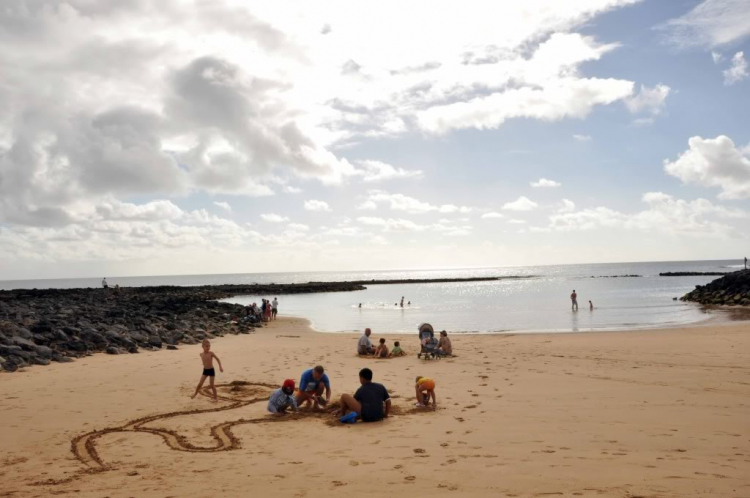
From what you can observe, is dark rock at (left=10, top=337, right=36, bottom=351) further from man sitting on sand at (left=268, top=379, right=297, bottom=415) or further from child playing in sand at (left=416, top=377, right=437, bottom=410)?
child playing in sand at (left=416, top=377, right=437, bottom=410)

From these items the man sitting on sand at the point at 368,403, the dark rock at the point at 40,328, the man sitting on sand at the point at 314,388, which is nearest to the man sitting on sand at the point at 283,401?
the man sitting on sand at the point at 314,388

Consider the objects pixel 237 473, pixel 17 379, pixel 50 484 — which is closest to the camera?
pixel 50 484

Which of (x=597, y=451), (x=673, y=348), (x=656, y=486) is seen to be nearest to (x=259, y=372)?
(x=597, y=451)

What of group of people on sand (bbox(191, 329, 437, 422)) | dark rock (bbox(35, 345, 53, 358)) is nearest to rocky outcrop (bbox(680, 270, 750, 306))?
group of people on sand (bbox(191, 329, 437, 422))

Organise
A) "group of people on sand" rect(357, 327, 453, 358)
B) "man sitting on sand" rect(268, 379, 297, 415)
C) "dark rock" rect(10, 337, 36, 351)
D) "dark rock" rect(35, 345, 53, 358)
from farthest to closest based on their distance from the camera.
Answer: "group of people on sand" rect(357, 327, 453, 358), "dark rock" rect(10, 337, 36, 351), "dark rock" rect(35, 345, 53, 358), "man sitting on sand" rect(268, 379, 297, 415)

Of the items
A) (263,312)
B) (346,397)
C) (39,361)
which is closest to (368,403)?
(346,397)

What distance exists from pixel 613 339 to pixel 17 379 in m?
23.2

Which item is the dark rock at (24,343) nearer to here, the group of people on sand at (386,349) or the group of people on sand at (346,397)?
the group of people on sand at (346,397)

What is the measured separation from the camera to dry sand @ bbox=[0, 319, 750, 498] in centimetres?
633

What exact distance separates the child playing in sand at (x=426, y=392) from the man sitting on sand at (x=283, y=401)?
2.68 meters

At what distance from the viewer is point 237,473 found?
272 inches

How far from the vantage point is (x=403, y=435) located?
872cm

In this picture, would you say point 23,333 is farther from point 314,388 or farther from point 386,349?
point 314,388

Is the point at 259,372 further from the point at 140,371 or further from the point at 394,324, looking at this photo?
the point at 394,324
